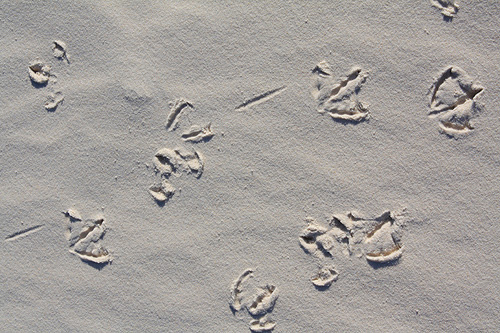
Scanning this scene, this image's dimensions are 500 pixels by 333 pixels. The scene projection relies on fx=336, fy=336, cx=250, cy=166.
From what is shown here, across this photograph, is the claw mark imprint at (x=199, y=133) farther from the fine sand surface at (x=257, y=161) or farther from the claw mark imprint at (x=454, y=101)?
the claw mark imprint at (x=454, y=101)

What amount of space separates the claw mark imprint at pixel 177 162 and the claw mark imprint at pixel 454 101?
956mm

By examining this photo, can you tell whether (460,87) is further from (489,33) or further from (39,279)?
(39,279)

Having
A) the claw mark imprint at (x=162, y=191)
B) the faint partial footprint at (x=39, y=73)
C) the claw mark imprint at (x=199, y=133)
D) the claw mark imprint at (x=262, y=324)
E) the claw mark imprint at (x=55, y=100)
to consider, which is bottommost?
the claw mark imprint at (x=262, y=324)

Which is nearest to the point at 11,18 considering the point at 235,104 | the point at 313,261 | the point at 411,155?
the point at 235,104

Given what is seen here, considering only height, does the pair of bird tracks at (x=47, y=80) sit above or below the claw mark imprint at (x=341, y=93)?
below

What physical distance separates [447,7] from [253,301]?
4.63ft

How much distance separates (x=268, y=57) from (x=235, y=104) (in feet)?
0.76

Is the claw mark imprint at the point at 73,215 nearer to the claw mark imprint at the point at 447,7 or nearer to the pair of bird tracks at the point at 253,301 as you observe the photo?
the pair of bird tracks at the point at 253,301

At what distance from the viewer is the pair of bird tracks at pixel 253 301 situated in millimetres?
1394

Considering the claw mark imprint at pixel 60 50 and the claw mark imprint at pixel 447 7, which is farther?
the claw mark imprint at pixel 60 50

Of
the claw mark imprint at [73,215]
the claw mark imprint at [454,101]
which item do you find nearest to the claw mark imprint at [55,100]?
the claw mark imprint at [73,215]

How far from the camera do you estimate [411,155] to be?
1.35m

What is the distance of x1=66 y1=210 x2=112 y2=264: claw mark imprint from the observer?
143cm

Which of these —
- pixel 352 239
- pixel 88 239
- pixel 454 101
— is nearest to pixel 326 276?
pixel 352 239
